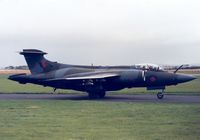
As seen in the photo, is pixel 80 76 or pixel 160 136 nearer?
pixel 160 136

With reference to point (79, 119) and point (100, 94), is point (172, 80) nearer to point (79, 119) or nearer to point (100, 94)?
point (100, 94)

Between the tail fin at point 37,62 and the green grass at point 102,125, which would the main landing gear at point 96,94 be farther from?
the green grass at point 102,125

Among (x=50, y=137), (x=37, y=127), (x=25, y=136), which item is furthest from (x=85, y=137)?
(x=37, y=127)

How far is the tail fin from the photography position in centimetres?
2644

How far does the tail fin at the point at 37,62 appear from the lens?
1041 inches

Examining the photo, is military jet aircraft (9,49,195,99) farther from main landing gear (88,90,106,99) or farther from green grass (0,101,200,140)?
green grass (0,101,200,140)

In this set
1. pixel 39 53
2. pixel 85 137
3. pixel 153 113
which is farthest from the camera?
pixel 39 53

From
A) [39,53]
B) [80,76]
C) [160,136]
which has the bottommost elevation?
[160,136]

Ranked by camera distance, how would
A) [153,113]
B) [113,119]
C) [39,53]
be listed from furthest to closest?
[39,53] → [153,113] → [113,119]

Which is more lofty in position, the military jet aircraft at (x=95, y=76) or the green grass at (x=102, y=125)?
the military jet aircraft at (x=95, y=76)

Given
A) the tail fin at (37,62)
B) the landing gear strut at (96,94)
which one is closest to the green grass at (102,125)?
the landing gear strut at (96,94)

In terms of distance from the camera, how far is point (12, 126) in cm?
1105

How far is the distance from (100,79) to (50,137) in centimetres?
1566

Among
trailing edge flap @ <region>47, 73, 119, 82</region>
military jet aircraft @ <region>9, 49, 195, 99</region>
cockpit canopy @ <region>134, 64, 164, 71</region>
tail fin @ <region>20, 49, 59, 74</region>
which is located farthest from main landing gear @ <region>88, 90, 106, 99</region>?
tail fin @ <region>20, 49, 59, 74</region>
